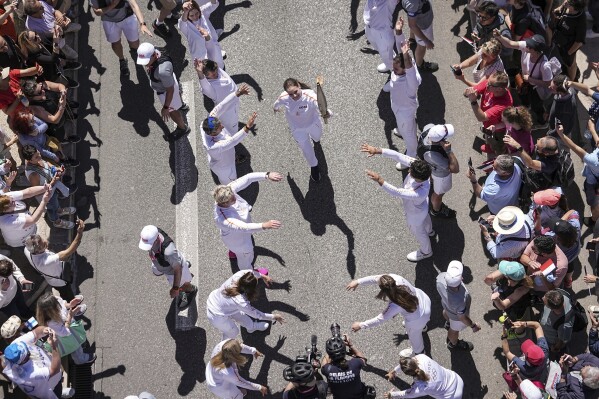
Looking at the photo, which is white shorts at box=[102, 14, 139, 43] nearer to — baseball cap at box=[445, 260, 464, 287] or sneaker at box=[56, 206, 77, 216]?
sneaker at box=[56, 206, 77, 216]

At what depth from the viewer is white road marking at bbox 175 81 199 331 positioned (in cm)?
1349

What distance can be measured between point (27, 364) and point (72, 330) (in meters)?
0.87

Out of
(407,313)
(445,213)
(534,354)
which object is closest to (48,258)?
(407,313)

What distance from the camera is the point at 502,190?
41.0 ft

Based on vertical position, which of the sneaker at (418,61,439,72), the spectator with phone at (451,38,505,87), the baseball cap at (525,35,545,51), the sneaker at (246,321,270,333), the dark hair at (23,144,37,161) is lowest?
the sneaker at (246,321,270,333)

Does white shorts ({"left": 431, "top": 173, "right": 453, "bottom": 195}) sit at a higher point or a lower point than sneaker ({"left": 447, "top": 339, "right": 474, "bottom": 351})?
higher

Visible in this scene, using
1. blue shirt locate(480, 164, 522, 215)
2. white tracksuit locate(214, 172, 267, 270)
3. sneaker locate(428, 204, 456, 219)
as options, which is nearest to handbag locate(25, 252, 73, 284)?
white tracksuit locate(214, 172, 267, 270)

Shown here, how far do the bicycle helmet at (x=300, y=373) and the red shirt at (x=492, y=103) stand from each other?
4804 mm

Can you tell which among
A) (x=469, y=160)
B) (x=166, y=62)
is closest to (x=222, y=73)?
(x=166, y=62)

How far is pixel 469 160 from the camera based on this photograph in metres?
14.1

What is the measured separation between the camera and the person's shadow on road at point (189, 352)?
512 inches

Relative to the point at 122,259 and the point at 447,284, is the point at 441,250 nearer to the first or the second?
the point at 447,284

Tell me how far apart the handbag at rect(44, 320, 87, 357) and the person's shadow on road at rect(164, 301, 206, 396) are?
4.58 ft

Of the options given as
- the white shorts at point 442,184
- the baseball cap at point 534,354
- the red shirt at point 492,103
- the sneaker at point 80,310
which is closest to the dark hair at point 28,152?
the sneaker at point 80,310
